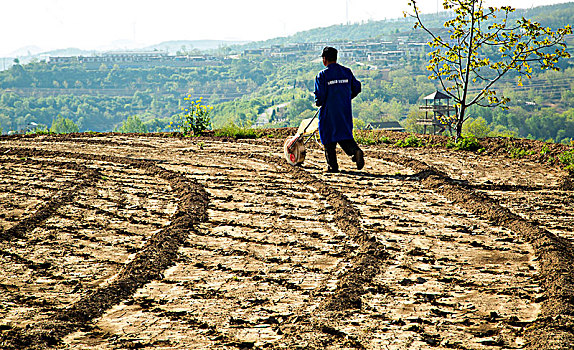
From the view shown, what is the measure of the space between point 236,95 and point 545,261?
16516 centimetres

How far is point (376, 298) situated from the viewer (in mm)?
3693

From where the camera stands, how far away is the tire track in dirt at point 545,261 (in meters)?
3.10

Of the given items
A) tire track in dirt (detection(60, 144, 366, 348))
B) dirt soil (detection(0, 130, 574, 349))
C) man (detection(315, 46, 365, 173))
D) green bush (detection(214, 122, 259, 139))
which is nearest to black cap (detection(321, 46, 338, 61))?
man (detection(315, 46, 365, 173))

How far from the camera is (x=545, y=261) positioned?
4324 mm

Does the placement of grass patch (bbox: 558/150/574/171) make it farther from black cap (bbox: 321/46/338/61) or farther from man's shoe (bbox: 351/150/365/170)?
black cap (bbox: 321/46/338/61)

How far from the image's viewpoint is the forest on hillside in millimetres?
91387

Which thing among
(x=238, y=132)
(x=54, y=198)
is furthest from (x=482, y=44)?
(x=54, y=198)

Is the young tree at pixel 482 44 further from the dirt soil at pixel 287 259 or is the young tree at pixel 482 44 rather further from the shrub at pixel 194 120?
the shrub at pixel 194 120

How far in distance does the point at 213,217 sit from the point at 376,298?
2.62 metres

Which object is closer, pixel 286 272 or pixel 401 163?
pixel 286 272

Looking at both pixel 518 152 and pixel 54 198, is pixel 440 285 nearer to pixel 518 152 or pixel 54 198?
pixel 54 198

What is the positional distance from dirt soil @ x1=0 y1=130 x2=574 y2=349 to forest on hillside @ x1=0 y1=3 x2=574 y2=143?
6349cm

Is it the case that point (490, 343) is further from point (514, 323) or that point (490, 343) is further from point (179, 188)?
point (179, 188)

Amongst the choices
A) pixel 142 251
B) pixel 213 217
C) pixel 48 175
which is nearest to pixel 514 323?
pixel 142 251
